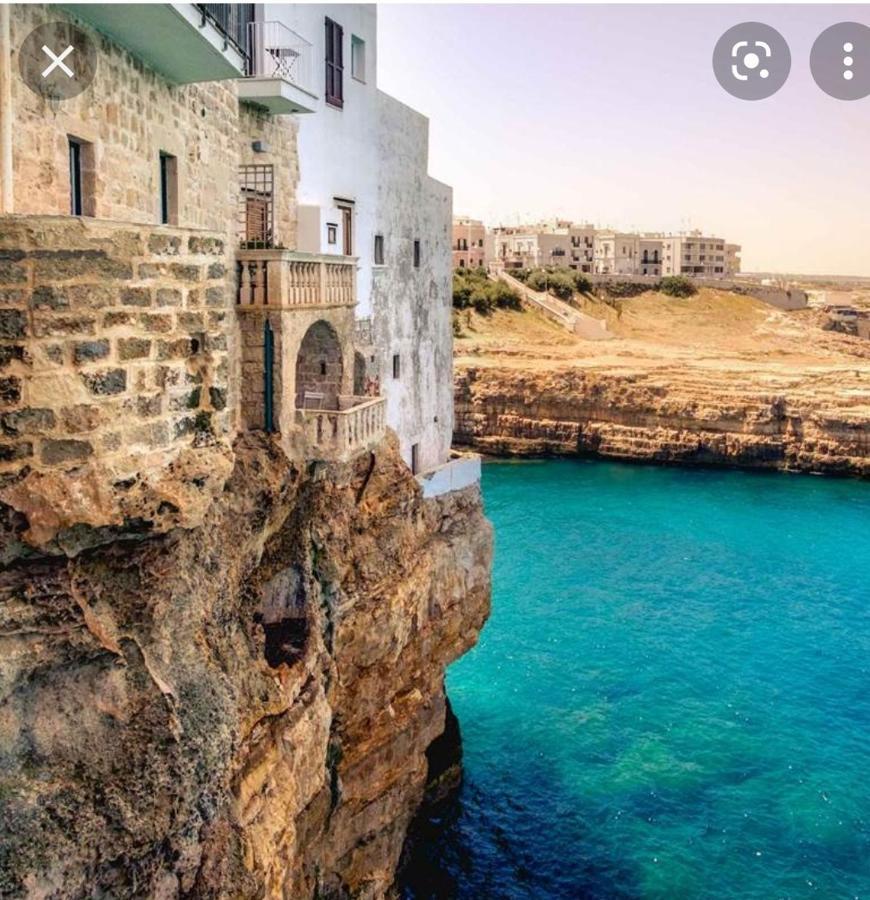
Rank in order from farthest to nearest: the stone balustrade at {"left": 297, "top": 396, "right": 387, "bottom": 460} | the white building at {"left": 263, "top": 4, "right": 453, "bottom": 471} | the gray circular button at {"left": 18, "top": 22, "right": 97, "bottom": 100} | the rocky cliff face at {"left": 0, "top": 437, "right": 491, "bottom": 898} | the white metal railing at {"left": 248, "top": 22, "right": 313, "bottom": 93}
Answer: the white building at {"left": 263, "top": 4, "right": 453, "bottom": 471}, the white metal railing at {"left": 248, "top": 22, "right": 313, "bottom": 93}, the stone balustrade at {"left": 297, "top": 396, "right": 387, "bottom": 460}, the gray circular button at {"left": 18, "top": 22, "right": 97, "bottom": 100}, the rocky cliff face at {"left": 0, "top": 437, "right": 491, "bottom": 898}

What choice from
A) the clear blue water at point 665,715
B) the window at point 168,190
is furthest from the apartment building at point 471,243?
Answer: the window at point 168,190

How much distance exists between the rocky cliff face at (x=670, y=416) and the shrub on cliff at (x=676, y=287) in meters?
33.9

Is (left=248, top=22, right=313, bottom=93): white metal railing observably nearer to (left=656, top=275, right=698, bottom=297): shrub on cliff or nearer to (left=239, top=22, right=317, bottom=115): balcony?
(left=239, top=22, right=317, bottom=115): balcony

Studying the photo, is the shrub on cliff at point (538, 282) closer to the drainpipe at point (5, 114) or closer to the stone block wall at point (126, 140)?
the stone block wall at point (126, 140)

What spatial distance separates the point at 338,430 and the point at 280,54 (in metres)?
5.96

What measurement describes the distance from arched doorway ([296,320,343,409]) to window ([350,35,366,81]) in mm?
Answer: 6107

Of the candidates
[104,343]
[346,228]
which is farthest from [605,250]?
[104,343]

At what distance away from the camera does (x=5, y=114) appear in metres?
7.33

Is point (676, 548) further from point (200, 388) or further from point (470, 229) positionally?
point (470, 229)

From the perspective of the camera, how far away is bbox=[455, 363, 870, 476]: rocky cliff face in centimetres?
5584

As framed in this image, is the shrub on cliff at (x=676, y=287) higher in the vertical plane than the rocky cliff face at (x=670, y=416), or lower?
higher

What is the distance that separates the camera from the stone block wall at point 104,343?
5.84 metres

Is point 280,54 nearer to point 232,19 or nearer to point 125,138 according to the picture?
point 232,19

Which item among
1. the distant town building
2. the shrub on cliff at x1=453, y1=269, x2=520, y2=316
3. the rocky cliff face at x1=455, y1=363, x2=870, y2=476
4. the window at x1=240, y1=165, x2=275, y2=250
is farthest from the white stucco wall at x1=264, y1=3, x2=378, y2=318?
the distant town building
